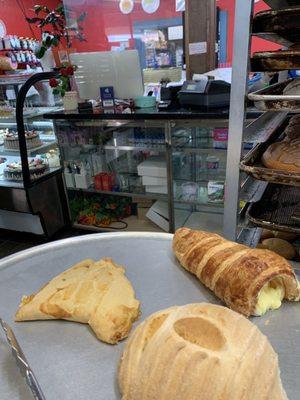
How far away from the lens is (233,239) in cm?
99

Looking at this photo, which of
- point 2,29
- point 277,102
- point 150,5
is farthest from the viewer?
point 2,29

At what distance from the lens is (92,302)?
0.70 m

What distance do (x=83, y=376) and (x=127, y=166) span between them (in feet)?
7.15

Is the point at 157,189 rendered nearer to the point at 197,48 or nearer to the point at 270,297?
the point at 197,48

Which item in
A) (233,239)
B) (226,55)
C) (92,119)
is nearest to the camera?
(233,239)

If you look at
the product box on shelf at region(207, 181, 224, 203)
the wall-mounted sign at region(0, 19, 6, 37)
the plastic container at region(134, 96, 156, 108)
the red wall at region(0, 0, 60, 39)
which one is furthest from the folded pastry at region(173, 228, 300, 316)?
the red wall at region(0, 0, 60, 39)

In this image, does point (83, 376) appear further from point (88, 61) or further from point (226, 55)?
point (226, 55)

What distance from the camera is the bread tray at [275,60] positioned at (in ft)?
2.54

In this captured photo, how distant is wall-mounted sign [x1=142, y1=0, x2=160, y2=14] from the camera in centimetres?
450

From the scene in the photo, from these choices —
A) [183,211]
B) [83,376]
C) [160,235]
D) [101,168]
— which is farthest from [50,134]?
[83,376]

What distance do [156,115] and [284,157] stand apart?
1.23m

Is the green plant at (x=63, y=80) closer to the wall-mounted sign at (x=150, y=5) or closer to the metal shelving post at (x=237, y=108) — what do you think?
the metal shelving post at (x=237, y=108)

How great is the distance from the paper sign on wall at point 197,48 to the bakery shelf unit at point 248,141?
1573 millimetres

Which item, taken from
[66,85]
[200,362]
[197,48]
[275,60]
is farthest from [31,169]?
[200,362]
